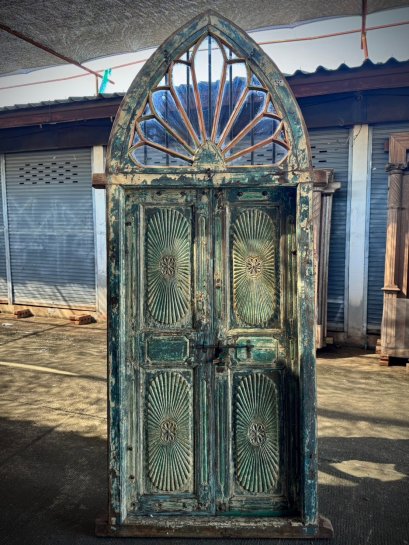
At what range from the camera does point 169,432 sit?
3244 mm

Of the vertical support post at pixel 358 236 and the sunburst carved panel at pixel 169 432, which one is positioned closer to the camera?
the sunburst carved panel at pixel 169 432

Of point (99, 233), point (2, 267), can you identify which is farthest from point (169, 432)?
point (2, 267)

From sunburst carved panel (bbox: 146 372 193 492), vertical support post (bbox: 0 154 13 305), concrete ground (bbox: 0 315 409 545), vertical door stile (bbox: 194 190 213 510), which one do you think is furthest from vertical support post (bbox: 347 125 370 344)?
vertical support post (bbox: 0 154 13 305)

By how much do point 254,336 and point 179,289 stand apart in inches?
24.0

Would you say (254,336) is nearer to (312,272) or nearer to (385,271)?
(312,272)

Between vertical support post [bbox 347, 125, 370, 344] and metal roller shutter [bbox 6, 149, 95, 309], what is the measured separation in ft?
18.5

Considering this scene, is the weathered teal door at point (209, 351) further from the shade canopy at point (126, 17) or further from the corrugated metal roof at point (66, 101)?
the corrugated metal roof at point (66, 101)

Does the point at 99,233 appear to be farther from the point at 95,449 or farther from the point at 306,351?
the point at 306,351

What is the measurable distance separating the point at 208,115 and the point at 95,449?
332 centimetres

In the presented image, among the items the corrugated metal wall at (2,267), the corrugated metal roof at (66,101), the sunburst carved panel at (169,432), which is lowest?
the sunburst carved panel at (169,432)

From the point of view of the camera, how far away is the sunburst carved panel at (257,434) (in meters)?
3.19

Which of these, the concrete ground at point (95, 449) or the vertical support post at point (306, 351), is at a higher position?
the vertical support post at point (306, 351)

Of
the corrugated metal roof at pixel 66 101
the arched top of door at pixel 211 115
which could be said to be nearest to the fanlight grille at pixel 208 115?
the arched top of door at pixel 211 115

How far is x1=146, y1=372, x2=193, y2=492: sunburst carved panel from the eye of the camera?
3.23 m
